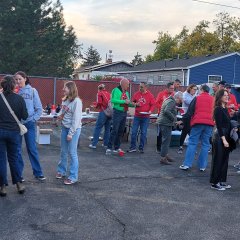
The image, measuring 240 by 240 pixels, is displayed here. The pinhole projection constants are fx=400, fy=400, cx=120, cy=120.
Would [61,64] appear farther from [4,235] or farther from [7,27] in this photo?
[4,235]

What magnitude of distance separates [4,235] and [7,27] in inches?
1053

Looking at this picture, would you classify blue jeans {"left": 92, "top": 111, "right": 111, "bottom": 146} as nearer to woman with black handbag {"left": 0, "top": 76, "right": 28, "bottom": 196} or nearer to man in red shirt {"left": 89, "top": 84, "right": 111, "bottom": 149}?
man in red shirt {"left": 89, "top": 84, "right": 111, "bottom": 149}

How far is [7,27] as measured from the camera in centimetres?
2911

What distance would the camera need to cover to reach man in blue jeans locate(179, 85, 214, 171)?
8.24 meters

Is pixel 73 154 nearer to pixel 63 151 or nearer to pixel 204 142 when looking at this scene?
pixel 63 151

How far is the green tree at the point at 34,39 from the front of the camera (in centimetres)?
2873

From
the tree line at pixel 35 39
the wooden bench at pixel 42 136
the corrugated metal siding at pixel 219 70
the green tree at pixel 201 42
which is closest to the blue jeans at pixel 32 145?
the wooden bench at pixel 42 136

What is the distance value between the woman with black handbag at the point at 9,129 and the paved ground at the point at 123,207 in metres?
0.33

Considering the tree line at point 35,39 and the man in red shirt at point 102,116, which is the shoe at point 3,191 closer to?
the man in red shirt at point 102,116

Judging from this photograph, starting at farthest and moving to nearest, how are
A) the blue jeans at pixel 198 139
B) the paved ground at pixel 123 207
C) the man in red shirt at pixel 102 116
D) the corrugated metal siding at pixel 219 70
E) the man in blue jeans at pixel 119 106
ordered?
the corrugated metal siding at pixel 219 70 → the man in red shirt at pixel 102 116 → the man in blue jeans at pixel 119 106 → the blue jeans at pixel 198 139 → the paved ground at pixel 123 207

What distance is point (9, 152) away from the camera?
603 centimetres

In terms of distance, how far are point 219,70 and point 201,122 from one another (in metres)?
29.9

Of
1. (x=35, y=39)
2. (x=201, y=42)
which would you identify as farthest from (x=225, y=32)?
(x=35, y=39)

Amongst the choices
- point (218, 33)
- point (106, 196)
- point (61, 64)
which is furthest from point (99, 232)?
point (218, 33)
